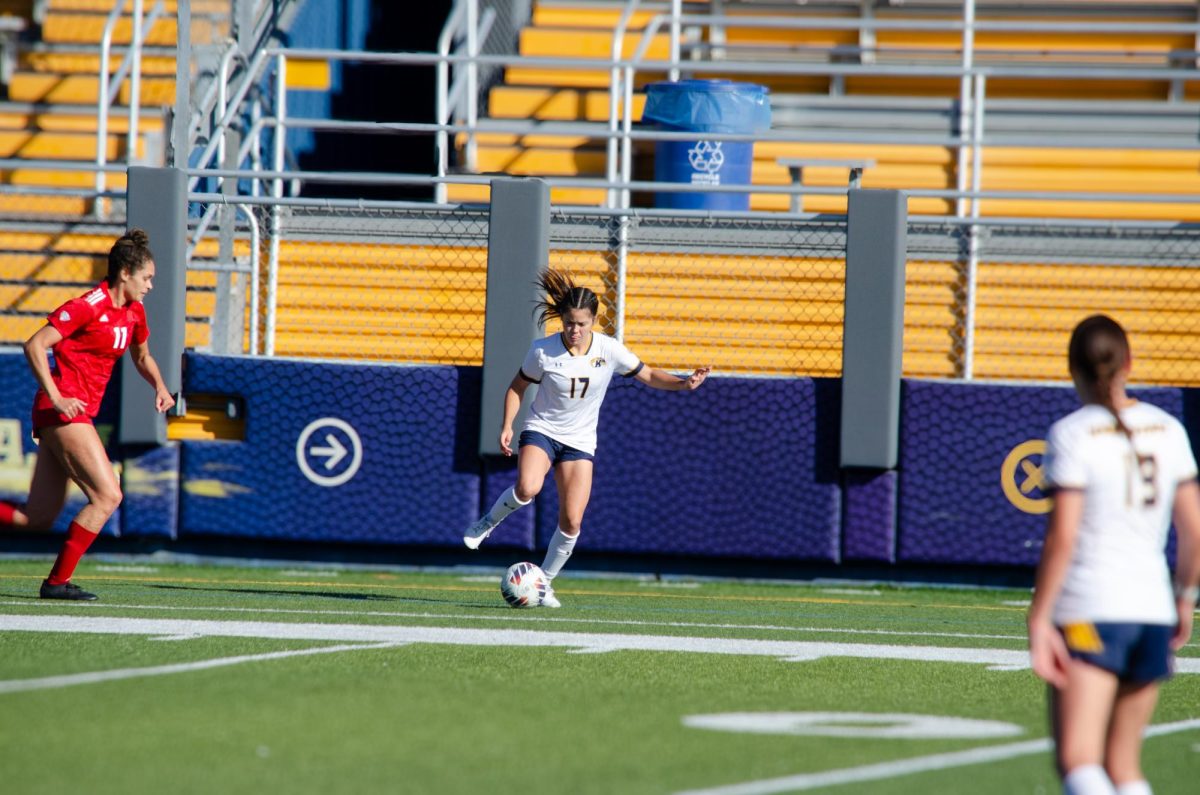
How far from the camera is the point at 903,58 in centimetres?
1869

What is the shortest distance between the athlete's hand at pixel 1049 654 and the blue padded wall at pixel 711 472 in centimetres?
853

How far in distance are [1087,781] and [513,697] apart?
10.5 ft

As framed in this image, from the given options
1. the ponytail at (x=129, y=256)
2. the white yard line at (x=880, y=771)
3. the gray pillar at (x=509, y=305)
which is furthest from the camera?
the gray pillar at (x=509, y=305)

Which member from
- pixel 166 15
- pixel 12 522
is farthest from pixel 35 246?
pixel 12 522

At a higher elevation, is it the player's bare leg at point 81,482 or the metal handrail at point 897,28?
the metal handrail at point 897,28

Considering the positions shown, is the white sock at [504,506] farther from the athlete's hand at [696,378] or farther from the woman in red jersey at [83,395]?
the woman in red jersey at [83,395]

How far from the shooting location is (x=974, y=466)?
12898 mm

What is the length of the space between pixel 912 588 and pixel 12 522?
6.42 metres

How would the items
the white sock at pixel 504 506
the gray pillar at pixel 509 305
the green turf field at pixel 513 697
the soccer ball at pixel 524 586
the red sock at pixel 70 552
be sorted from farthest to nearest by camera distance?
the gray pillar at pixel 509 305 → the white sock at pixel 504 506 → the soccer ball at pixel 524 586 → the red sock at pixel 70 552 → the green turf field at pixel 513 697

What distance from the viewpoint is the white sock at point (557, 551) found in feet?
36.3

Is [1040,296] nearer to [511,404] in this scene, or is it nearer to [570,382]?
[570,382]

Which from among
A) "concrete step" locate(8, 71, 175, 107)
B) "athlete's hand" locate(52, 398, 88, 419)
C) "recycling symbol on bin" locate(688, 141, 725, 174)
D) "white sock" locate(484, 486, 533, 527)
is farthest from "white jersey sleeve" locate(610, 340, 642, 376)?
"concrete step" locate(8, 71, 175, 107)

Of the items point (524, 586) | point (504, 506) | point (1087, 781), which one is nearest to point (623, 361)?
point (504, 506)

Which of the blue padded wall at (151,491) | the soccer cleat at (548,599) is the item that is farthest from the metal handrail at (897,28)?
the soccer cleat at (548,599)
